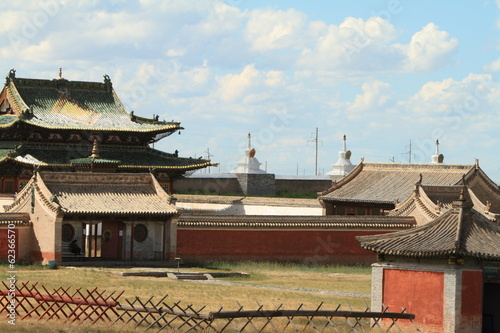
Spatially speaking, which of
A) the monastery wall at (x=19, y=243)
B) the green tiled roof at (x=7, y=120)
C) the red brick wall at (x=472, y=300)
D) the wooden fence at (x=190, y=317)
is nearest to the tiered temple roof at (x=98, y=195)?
the monastery wall at (x=19, y=243)

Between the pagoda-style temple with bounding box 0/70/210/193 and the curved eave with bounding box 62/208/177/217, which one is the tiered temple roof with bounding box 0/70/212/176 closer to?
the pagoda-style temple with bounding box 0/70/210/193

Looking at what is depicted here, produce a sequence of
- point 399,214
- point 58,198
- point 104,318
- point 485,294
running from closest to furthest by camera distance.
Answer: point 104,318, point 485,294, point 58,198, point 399,214

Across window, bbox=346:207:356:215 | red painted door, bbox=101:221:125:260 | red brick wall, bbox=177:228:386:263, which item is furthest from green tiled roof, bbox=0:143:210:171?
red brick wall, bbox=177:228:386:263

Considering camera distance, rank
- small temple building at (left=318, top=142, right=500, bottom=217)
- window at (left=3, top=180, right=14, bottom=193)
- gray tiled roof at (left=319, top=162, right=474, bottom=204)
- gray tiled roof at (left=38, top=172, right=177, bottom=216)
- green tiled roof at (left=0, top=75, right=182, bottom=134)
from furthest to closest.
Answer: green tiled roof at (left=0, top=75, right=182, bottom=134)
window at (left=3, top=180, right=14, bottom=193)
gray tiled roof at (left=319, top=162, right=474, bottom=204)
small temple building at (left=318, top=142, right=500, bottom=217)
gray tiled roof at (left=38, top=172, right=177, bottom=216)

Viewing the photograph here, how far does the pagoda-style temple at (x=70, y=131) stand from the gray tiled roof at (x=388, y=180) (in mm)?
8442

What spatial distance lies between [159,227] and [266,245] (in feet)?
16.2

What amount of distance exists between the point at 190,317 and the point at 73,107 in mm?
38107

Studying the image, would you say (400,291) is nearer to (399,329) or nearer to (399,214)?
(399,329)

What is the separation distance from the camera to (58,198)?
47.5 metres

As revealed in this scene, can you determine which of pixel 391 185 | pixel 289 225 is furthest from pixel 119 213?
pixel 391 185

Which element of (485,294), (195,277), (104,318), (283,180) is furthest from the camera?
(283,180)

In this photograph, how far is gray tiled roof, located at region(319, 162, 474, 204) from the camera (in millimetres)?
61156

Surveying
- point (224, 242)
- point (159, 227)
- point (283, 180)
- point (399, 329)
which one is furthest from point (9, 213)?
point (283, 180)

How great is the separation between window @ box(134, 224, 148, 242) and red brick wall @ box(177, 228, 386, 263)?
1465 mm
